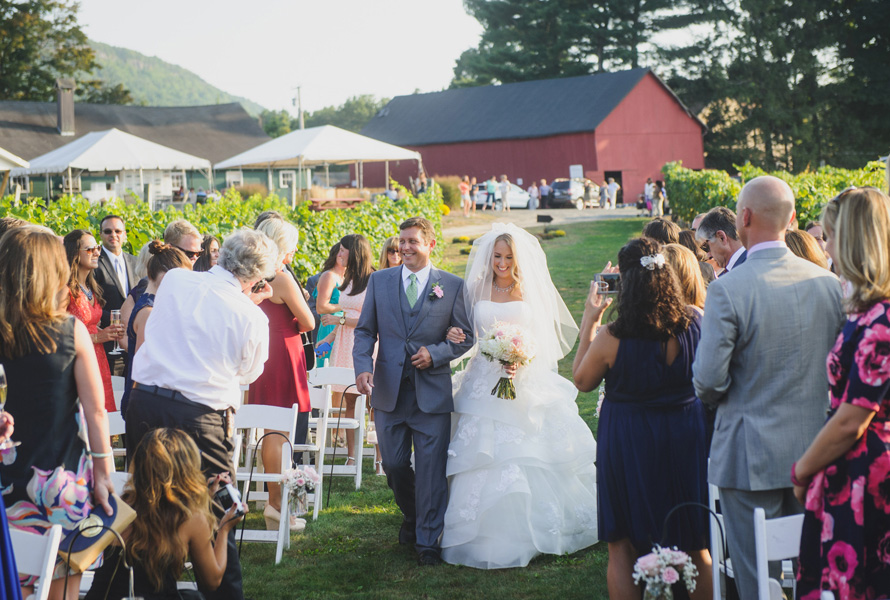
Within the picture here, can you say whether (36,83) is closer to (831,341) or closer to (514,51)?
(514,51)

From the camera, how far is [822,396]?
149 inches

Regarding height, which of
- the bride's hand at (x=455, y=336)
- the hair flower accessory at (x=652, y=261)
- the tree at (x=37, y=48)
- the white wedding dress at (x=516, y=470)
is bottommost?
the white wedding dress at (x=516, y=470)

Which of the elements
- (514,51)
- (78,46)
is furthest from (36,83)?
(514,51)

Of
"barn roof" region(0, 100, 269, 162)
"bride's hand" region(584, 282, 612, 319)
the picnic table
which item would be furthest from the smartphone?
"barn roof" region(0, 100, 269, 162)

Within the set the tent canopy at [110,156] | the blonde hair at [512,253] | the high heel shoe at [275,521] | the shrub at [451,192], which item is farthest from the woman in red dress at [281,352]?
the shrub at [451,192]

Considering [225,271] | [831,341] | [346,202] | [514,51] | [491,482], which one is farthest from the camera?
[514,51]

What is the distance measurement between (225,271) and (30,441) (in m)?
1.44

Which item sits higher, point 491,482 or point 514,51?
point 514,51

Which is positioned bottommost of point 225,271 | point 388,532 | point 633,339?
point 388,532

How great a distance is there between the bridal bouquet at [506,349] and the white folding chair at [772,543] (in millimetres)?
2747

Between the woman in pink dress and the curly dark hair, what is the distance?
163 inches

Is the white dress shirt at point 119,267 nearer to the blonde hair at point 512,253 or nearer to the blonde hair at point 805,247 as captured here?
the blonde hair at point 512,253

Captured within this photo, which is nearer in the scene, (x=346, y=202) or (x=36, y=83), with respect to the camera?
(x=346, y=202)

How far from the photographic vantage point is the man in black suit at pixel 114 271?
Answer: 8359 mm
